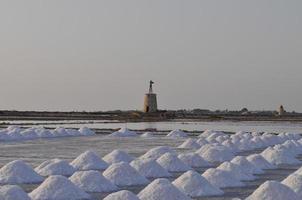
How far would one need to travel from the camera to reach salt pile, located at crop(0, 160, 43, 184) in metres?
9.63

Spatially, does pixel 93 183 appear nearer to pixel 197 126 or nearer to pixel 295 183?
pixel 295 183

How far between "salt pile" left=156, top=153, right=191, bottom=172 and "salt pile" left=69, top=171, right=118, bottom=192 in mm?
2513

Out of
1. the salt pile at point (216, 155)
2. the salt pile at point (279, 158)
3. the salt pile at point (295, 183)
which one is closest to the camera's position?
the salt pile at point (295, 183)

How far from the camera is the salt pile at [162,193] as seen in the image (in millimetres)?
7633

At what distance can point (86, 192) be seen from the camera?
8695mm

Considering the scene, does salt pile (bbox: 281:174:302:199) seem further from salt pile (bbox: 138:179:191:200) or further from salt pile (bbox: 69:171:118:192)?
salt pile (bbox: 69:171:118:192)

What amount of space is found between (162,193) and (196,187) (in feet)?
3.54

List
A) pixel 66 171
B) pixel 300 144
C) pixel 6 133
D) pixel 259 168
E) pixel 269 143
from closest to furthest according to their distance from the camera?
pixel 66 171 → pixel 259 168 → pixel 300 144 → pixel 269 143 → pixel 6 133

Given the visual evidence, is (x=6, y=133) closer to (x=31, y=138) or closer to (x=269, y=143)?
(x=31, y=138)

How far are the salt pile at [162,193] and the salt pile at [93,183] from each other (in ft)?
3.97

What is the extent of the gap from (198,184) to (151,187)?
3.48 ft

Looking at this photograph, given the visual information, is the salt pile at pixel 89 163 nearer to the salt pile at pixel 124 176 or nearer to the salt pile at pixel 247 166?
the salt pile at pixel 124 176

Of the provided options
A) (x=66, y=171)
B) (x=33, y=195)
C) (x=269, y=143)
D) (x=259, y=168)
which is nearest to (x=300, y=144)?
(x=269, y=143)

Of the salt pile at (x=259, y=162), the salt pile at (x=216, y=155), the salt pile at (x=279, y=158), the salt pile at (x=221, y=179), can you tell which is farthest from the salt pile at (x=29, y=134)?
the salt pile at (x=221, y=179)
